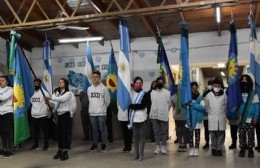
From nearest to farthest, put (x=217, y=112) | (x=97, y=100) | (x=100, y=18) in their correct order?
(x=217, y=112) → (x=100, y=18) → (x=97, y=100)

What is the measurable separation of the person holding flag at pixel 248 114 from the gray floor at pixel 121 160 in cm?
27

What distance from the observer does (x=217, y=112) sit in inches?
204

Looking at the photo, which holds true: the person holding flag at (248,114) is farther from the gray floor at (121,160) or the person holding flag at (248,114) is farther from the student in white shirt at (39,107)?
the student in white shirt at (39,107)

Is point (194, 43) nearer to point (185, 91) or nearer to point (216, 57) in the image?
point (216, 57)

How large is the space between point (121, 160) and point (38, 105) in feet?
6.89

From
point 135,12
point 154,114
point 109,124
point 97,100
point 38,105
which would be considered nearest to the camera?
point 135,12

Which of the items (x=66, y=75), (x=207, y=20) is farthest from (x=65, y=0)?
(x=207, y=20)

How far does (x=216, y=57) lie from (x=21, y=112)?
518 cm

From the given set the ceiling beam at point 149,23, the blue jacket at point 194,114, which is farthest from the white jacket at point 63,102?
the ceiling beam at point 149,23

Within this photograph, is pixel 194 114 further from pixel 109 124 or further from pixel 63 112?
pixel 109 124

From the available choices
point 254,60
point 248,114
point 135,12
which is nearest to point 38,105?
point 135,12

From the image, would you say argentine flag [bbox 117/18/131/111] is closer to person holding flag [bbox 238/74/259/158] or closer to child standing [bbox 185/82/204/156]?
child standing [bbox 185/82/204/156]

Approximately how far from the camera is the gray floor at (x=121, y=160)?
4715mm

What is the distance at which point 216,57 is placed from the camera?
26.8 ft
